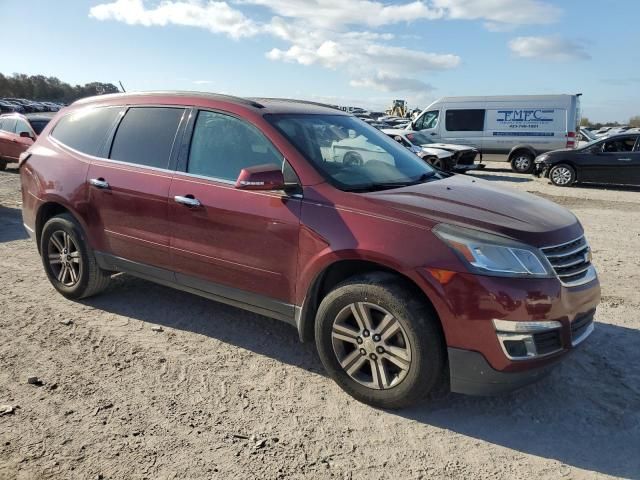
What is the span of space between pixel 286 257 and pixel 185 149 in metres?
1.24

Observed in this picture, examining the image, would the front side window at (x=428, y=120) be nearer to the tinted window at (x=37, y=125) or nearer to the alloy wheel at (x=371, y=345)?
the tinted window at (x=37, y=125)

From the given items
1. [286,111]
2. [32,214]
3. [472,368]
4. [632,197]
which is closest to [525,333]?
[472,368]

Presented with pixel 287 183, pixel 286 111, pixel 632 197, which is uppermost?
pixel 286 111

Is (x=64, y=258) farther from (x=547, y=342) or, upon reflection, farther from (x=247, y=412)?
(x=547, y=342)

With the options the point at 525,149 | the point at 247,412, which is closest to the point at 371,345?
the point at 247,412

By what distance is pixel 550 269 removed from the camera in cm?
288

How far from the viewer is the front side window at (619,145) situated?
1373 centimetres

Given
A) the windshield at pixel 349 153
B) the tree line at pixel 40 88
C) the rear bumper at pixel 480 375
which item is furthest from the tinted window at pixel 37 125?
the tree line at pixel 40 88

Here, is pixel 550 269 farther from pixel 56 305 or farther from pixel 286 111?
pixel 56 305

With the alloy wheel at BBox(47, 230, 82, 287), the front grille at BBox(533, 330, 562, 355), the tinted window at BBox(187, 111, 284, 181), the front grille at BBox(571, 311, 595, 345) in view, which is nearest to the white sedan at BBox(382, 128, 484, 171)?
the alloy wheel at BBox(47, 230, 82, 287)

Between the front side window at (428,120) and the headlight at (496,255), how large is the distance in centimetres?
1700

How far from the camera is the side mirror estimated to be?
3.20 metres

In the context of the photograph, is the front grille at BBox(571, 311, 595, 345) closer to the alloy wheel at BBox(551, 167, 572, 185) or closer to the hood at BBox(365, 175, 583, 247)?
the hood at BBox(365, 175, 583, 247)

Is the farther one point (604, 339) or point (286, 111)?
point (604, 339)
